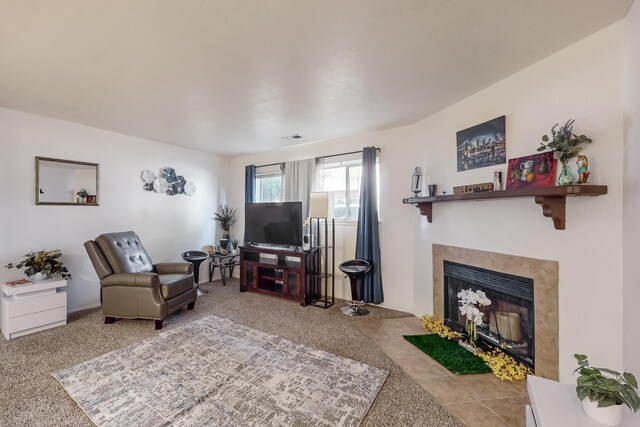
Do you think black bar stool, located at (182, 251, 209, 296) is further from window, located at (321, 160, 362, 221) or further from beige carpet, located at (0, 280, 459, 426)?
window, located at (321, 160, 362, 221)

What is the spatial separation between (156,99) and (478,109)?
323 cm

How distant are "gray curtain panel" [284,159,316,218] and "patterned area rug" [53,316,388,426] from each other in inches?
91.5

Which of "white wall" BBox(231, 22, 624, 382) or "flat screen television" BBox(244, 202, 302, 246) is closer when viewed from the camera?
"white wall" BBox(231, 22, 624, 382)

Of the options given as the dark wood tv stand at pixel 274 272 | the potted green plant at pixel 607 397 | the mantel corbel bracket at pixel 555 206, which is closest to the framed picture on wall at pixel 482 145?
the mantel corbel bracket at pixel 555 206

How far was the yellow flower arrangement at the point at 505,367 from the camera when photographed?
2129 mm

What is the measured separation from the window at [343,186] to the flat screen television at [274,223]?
595 mm

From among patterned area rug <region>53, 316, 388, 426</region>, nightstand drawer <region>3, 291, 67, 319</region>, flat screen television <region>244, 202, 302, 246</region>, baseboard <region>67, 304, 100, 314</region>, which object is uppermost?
flat screen television <region>244, 202, 302, 246</region>

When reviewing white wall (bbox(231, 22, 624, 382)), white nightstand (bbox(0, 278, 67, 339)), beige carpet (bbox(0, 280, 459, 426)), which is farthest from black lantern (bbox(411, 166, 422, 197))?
white nightstand (bbox(0, 278, 67, 339))

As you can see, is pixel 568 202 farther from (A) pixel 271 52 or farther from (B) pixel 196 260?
(B) pixel 196 260

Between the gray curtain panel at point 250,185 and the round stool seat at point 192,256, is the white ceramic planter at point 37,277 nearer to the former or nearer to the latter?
the round stool seat at point 192,256

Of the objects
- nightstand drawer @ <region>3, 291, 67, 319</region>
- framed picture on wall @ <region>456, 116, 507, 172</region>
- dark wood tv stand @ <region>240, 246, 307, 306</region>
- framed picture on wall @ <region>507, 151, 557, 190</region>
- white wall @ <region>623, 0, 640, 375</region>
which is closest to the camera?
white wall @ <region>623, 0, 640, 375</region>

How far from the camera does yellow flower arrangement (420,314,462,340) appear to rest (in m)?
2.80

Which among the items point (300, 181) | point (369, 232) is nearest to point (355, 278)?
point (369, 232)

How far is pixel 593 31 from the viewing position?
1773mm
